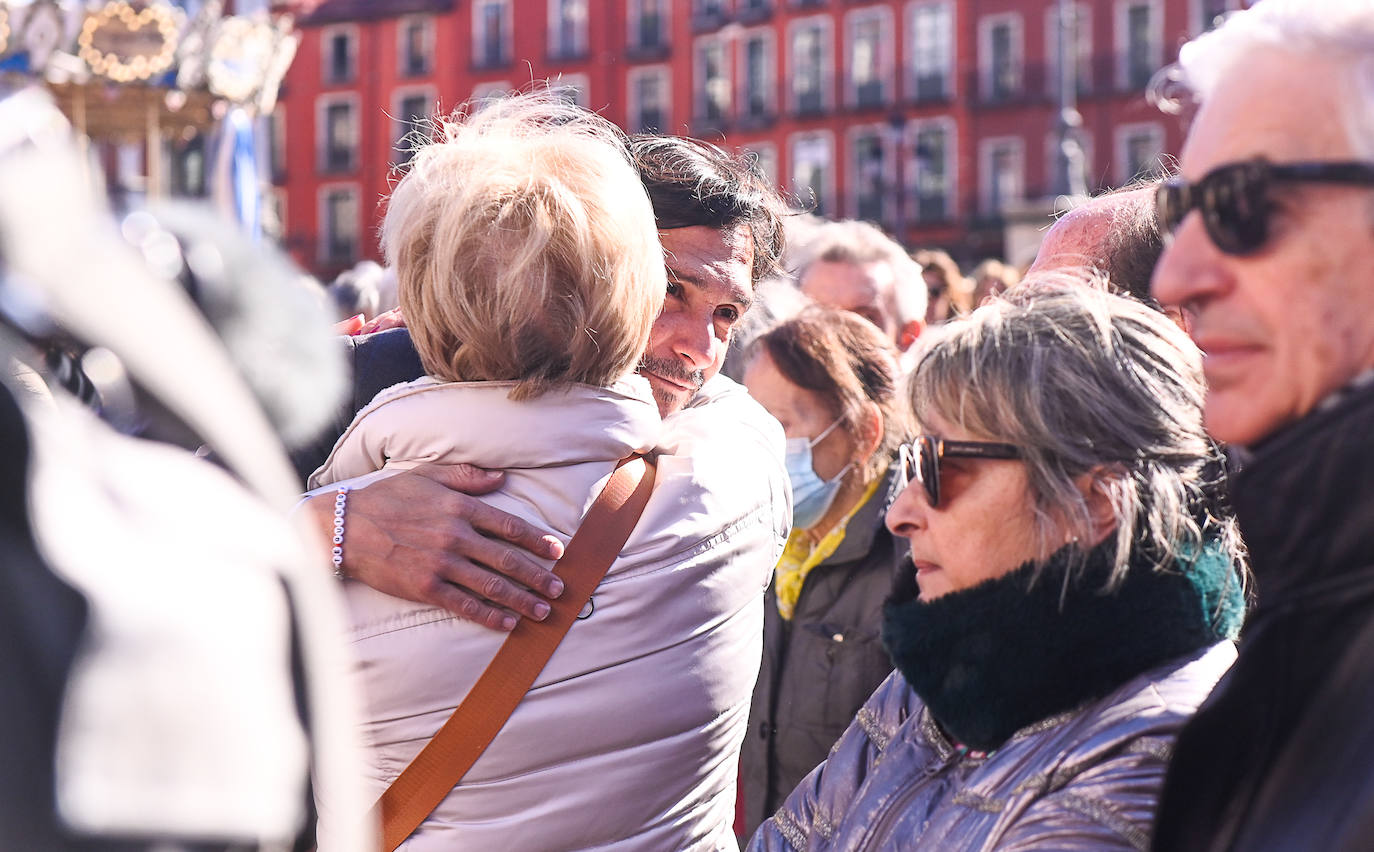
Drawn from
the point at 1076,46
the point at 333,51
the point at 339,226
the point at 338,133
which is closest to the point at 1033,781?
the point at 1076,46

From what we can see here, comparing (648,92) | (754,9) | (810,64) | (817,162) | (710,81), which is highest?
(754,9)

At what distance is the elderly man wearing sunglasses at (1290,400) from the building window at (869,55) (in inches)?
1651

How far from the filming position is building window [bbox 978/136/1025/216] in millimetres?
40750

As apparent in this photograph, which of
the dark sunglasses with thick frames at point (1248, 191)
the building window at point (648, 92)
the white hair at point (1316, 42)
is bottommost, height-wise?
the building window at point (648, 92)

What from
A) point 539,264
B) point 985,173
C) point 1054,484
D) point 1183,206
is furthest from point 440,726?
point 985,173

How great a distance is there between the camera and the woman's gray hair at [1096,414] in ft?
6.12

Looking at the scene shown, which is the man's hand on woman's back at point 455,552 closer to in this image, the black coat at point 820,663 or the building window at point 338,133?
the black coat at point 820,663

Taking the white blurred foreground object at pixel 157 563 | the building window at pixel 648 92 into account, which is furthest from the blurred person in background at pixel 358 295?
the building window at pixel 648 92

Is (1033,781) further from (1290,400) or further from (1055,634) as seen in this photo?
(1290,400)

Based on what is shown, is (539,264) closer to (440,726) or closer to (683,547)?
(683,547)

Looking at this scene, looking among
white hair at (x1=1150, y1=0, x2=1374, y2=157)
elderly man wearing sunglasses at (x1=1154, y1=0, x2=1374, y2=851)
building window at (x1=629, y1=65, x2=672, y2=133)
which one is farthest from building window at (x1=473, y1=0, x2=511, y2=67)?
elderly man wearing sunglasses at (x1=1154, y1=0, x2=1374, y2=851)

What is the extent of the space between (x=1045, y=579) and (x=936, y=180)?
133 feet

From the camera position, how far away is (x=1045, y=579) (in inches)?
72.7

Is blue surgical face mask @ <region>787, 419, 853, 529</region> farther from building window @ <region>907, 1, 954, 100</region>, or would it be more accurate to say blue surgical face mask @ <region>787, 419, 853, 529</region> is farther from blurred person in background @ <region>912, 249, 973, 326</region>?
building window @ <region>907, 1, 954, 100</region>
